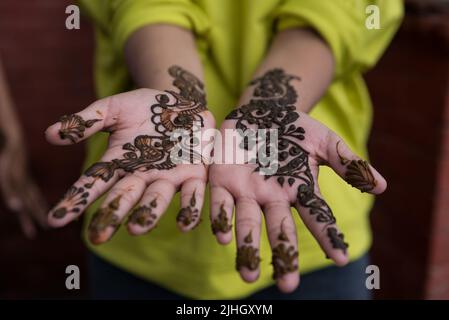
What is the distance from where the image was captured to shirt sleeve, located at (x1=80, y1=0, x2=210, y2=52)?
76 cm

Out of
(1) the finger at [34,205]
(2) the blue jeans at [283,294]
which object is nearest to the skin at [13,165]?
(1) the finger at [34,205]

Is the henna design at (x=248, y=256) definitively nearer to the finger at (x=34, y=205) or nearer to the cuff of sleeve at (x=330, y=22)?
the cuff of sleeve at (x=330, y=22)

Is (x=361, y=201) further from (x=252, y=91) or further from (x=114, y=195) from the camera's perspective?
(x=114, y=195)

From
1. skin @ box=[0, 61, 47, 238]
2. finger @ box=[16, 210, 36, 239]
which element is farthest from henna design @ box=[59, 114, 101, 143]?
finger @ box=[16, 210, 36, 239]

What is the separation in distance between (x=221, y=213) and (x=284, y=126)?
0.16m

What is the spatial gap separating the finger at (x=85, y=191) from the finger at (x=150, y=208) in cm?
4

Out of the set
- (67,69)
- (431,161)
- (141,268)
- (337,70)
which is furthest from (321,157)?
(67,69)

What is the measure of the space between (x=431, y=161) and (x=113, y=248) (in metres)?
0.87

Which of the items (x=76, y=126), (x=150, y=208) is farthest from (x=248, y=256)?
(x=76, y=126)

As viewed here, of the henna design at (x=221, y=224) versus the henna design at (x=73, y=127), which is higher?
the henna design at (x=73, y=127)

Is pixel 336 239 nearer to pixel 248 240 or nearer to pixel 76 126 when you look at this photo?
pixel 248 240

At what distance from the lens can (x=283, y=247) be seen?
1.79 feet

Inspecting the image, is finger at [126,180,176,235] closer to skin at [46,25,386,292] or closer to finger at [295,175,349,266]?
skin at [46,25,386,292]

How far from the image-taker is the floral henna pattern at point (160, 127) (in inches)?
23.1
